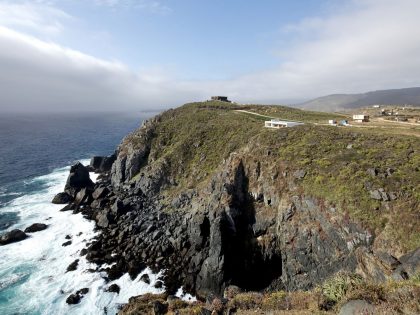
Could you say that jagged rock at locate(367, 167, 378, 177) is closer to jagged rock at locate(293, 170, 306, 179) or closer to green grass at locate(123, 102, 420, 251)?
green grass at locate(123, 102, 420, 251)

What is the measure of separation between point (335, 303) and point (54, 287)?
120 feet

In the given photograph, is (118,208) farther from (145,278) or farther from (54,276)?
(145,278)

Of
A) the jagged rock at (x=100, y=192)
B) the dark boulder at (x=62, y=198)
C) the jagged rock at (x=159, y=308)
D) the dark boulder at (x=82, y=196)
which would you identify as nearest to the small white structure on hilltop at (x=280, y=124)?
the jagged rock at (x=100, y=192)

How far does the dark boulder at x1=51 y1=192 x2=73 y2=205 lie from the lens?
66562mm

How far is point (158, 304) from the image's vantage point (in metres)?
23.5

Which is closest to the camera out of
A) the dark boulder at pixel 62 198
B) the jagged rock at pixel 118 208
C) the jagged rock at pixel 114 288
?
the jagged rock at pixel 114 288

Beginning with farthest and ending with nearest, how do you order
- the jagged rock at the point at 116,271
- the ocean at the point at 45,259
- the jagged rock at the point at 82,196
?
the jagged rock at the point at 82,196 < the jagged rock at the point at 116,271 < the ocean at the point at 45,259

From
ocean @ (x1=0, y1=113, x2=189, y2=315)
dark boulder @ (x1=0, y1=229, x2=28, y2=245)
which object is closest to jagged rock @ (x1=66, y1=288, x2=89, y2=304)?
ocean @ (x1=0, y1=113, x2=189, y2=315)

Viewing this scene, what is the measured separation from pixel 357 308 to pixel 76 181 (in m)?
70.4

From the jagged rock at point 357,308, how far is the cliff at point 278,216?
6.66 meters

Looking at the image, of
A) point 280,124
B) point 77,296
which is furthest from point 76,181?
point 280,124

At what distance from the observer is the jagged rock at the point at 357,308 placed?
13.8 metres

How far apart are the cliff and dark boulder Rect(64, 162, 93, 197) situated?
30.1 feet

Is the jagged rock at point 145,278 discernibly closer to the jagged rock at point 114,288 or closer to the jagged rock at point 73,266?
the jagged rock at point 114,288
